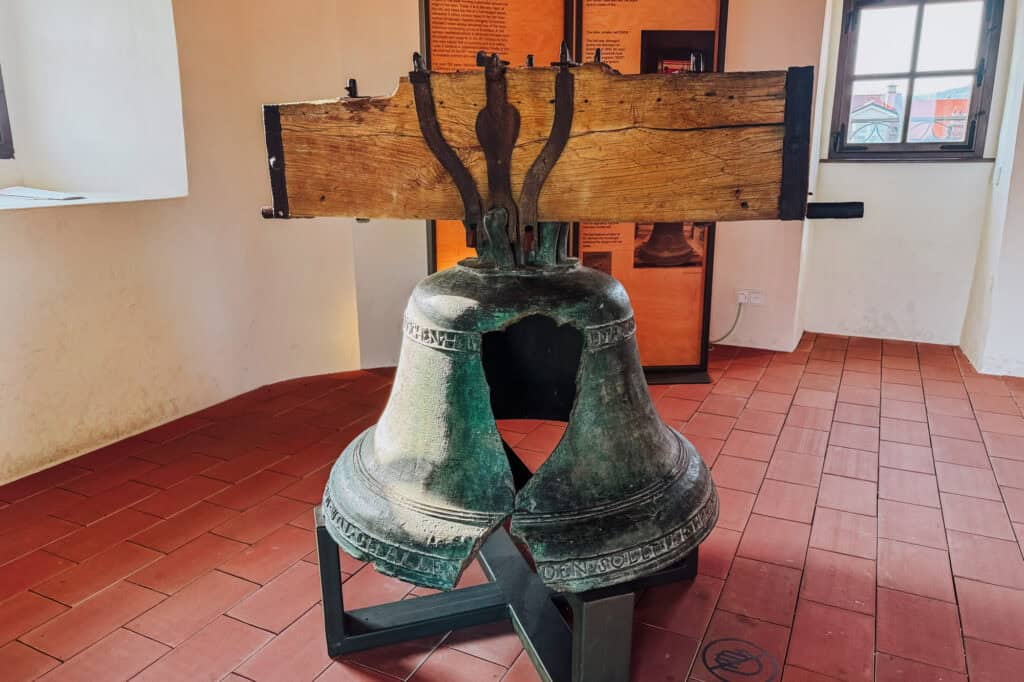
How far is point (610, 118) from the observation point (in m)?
1.24

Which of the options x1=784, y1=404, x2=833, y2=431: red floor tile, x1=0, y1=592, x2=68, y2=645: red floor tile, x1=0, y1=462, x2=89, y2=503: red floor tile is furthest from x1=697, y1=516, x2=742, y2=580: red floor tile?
x1=0, y1=462, x2=89, y2=503: red floor tile

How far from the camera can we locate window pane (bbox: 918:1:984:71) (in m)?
4.37

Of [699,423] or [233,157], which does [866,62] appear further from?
[233,157]

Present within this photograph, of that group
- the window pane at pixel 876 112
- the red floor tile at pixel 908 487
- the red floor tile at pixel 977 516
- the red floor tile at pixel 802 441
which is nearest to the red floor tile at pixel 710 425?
the red floor tile at pixel 802 441

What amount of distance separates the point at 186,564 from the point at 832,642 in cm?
194

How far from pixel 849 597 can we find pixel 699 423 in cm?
137

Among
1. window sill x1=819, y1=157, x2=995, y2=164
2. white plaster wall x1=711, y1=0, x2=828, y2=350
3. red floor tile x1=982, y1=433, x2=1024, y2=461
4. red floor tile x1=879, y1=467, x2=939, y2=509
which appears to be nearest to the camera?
red floor tile x1=879, y1=467, x2=939, y2=509

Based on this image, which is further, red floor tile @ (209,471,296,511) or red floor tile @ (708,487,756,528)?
red floor tile @ (209,471,296,511)

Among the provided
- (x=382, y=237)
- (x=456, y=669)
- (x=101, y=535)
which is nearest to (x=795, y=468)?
(x=456, y=669)

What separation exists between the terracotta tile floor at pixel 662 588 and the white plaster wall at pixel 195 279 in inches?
8.1

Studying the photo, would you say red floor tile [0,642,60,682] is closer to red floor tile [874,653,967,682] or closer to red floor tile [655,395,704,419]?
red floor tile [874,653,967,682]

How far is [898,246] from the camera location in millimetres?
4770

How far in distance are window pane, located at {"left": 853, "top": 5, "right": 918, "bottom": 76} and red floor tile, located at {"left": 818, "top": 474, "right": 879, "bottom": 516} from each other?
3028 mm

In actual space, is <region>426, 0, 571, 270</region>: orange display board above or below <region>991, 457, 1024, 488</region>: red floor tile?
above
